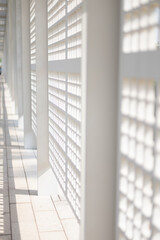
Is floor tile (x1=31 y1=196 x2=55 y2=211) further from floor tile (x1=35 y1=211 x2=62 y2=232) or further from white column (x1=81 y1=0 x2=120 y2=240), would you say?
white column (x1=81 y1=0 x2=120 y2=240)

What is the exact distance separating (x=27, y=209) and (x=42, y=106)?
3.52ft

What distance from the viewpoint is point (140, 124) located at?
1.32 meters

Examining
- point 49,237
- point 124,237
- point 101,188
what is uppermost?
point 101,188

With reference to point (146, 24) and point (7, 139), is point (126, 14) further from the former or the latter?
point (7, 139)

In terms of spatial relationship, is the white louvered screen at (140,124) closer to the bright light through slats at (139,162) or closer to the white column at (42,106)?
the bright light through slats at (139,162)

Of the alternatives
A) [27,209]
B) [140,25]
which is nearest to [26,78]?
[27,209]

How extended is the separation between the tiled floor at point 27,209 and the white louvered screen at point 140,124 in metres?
1.41

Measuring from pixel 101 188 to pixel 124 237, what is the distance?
0.78ft

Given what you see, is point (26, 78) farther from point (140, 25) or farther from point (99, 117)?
point (140, 25)

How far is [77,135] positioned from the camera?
2334mm

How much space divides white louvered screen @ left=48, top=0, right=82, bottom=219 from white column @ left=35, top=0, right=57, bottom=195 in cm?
10

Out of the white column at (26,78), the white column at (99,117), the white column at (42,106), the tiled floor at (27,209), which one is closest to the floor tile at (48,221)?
the tiled floor at (27,209)

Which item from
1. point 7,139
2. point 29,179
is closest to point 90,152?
point 29,179

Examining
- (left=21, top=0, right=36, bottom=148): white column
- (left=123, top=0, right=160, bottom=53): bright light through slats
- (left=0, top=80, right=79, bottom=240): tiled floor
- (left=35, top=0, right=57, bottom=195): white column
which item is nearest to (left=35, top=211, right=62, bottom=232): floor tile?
(left=0, top=80, right=79, bottom=240): tiled floor
